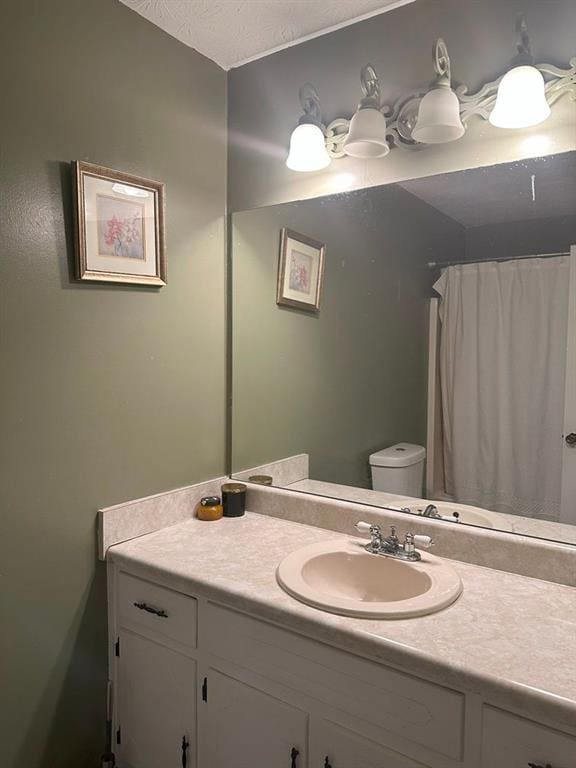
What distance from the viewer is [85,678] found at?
164 centimetres

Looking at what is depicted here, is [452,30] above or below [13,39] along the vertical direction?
above

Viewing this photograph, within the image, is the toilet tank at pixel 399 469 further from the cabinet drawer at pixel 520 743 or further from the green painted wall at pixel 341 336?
the cabinet drawer at pixel 520 743

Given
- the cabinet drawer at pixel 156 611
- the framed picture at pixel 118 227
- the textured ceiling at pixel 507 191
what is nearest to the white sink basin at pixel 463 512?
the cabinet drawer at pixel 156 611

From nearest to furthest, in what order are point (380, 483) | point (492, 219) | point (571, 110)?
point (571, 110) < point (492, 219) < point (380, 483)

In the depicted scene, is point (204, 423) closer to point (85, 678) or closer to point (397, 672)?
point (85, 678)

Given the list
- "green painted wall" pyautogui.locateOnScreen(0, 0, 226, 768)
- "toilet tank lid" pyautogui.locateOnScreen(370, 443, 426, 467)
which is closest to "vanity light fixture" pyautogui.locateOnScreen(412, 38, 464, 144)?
"green painted wall" pyautogui.locateOnScreen(0, 0, 226, 768)

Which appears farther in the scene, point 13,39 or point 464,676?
point 13,39

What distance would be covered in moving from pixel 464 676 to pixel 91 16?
1.92 m

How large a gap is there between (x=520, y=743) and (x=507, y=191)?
1.30m

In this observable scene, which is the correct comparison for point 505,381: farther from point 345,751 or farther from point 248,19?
point 248,19

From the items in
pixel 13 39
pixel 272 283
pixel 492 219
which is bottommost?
pixel 272 283

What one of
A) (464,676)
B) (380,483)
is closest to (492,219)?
(380,483)

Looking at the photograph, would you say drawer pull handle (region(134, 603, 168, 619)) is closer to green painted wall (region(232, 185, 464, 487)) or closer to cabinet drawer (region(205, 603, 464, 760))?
cabinet drawer (region(205, 603, 464, 760))

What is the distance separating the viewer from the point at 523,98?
1.43 metres
